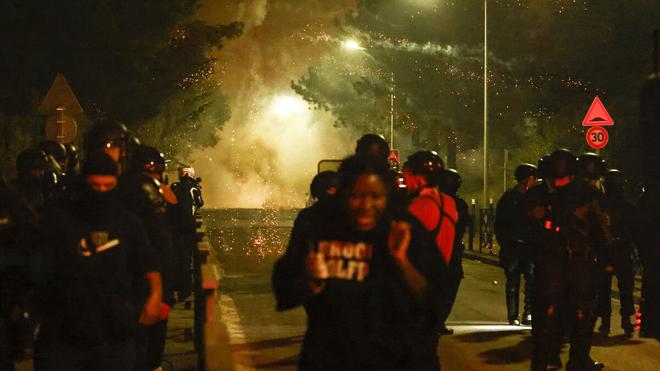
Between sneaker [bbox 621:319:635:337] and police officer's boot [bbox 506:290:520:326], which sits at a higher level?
police officer's boot [bbox 506:290:520:326]

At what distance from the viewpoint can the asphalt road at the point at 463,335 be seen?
10188 millimetres

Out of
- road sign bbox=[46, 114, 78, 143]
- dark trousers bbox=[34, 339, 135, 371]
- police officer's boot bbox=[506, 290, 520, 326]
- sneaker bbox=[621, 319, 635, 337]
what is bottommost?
sneaker bbox=[621, 319, 635, 337]

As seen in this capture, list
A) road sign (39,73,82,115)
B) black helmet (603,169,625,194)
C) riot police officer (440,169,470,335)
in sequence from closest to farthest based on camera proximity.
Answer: riot police officer (440,169,470,335) → black helmet (603,169,625,194) → road sign (39,73,82,115)

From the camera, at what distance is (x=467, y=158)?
171ft

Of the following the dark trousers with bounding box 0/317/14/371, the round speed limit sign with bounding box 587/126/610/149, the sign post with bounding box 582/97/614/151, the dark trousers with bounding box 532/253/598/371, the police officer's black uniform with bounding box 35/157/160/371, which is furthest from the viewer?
the round speed limit sign with bounding box 587/126/610/149

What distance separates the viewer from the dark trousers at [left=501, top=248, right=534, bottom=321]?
40.2 feet

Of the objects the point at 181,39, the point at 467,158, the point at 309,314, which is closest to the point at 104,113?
the point at 181,39

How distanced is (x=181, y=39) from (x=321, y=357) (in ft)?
113

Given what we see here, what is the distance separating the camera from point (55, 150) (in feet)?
36.1

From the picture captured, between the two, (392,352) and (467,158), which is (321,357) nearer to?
(392,352)

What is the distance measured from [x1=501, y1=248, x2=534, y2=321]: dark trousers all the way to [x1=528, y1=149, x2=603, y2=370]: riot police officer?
3340mm

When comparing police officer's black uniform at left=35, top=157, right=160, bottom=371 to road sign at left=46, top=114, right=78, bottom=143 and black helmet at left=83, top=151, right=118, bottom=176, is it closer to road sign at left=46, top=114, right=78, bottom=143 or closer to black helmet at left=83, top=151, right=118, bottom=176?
black helmet at left=83, top=151, right=118, bottom=176

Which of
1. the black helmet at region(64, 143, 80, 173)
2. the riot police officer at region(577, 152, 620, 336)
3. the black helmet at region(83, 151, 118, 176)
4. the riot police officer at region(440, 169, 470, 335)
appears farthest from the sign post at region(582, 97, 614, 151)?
the black helmet at region(83, 151, 118, 176)

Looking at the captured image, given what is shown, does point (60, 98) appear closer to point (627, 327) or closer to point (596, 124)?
point (627, 327)
